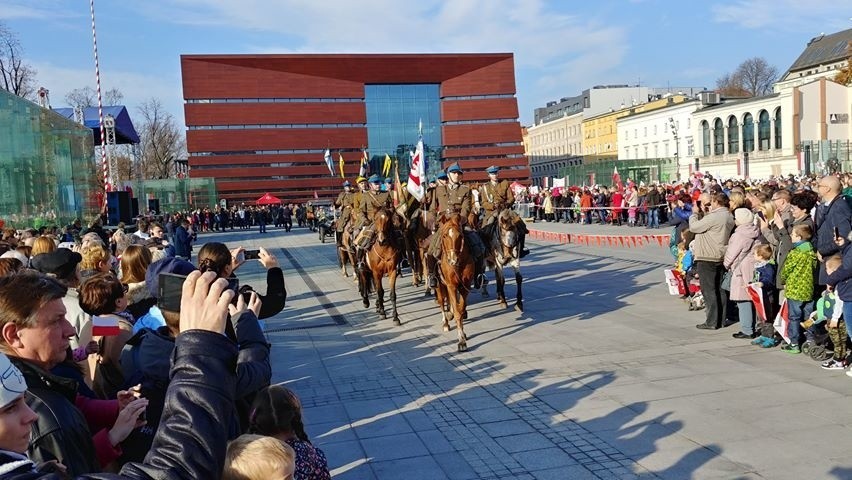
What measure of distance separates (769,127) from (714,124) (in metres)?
7.10

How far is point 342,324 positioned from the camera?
1327 centimetres

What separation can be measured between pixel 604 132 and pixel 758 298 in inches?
3632

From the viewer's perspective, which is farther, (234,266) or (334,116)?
(334,116)

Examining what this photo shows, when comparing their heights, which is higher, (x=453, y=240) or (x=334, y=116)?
(x=334, y=116)

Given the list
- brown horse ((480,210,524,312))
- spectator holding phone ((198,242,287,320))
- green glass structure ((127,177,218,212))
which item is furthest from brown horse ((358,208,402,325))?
green glass structure ((127,177,218,212))

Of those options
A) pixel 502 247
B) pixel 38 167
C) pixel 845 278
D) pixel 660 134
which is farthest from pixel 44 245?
pixel 660 134

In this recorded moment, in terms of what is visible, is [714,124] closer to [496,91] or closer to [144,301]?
[496,91]

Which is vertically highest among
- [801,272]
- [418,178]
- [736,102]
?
[736,102]

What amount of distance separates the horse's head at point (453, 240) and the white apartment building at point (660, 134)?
6207cm

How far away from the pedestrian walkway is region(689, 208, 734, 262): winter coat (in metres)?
1.17

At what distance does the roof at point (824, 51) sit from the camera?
3366 inches

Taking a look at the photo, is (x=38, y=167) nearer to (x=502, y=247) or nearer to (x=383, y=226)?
(x=383, y=226)

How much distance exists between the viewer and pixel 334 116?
79.9 m

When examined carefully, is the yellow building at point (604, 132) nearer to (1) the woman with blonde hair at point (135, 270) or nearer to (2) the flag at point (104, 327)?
(1) the woman with blonde hair at point (135, 270)
